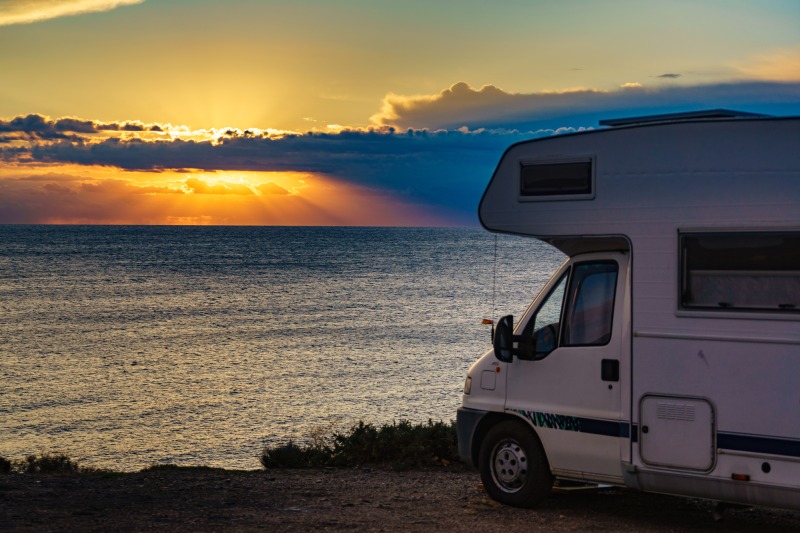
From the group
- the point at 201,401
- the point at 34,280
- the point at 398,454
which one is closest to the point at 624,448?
the point at 398,454

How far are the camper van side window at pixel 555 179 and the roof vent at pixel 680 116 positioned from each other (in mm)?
622

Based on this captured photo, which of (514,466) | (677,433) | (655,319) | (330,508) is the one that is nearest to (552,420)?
(514,466)

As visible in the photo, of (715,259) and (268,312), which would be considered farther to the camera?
(268,312)

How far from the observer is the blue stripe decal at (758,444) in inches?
289

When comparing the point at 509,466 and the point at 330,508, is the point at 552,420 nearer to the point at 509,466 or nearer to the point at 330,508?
the point at 509,466

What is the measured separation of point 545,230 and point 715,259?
155cm

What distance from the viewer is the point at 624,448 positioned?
8.15 metres

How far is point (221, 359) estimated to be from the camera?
39031mm

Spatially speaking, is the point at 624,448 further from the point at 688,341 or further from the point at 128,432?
the point at 128,432

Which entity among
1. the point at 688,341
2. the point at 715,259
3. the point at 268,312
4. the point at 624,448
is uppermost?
the point at 715,259

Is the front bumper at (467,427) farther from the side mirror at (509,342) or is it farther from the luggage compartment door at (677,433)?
the luggage compartment door at (677,433)

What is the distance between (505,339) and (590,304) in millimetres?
887

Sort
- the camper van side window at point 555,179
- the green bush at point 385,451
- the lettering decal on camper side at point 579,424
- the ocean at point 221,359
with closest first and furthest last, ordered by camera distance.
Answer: the lettering decal on camper side at point 579,424 < the camper van side window at point 555,179 < the green bush at point 385,451 < the ocean at point 221,359

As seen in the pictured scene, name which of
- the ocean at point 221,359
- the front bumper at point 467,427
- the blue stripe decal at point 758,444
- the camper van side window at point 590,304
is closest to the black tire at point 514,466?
the front bumper at point 467,427
